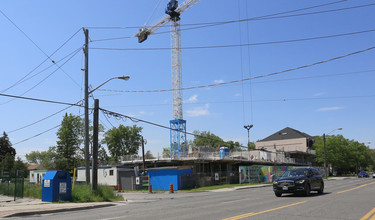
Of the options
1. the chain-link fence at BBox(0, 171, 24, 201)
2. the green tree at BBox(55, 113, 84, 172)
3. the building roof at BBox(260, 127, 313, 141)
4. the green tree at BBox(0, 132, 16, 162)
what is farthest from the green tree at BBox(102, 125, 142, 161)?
the chain-link fence at BBox(0, 171, 24, 201)

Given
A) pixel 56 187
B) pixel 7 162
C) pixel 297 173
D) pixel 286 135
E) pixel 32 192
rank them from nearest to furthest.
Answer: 1. pixel 56 187
2. pixel 297 173
3. pixel 32 192
4. pixel 7 162
5. pixel 286 135

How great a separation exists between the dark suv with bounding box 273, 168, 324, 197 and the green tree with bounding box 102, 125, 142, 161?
8186 centimetres

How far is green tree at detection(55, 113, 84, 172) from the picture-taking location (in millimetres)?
83250

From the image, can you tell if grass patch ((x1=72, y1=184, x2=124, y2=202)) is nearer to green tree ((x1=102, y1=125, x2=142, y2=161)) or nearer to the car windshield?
the car windshield

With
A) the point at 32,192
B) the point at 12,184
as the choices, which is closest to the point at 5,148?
the point at 12,184

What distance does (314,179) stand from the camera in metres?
18.8

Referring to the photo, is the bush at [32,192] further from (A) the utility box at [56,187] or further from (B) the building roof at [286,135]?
(B) the building roof at [286,135]

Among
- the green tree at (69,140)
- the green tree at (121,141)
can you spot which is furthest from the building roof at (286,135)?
the green tree at (69,140)

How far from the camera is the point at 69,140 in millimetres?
84438

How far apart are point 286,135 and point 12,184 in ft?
257

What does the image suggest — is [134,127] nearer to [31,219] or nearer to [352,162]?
[352,162]

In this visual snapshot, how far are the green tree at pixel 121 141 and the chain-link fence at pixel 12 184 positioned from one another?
7028 centimetres

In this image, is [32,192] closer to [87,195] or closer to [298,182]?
[87,195]

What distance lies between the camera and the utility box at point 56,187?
1827 cm
